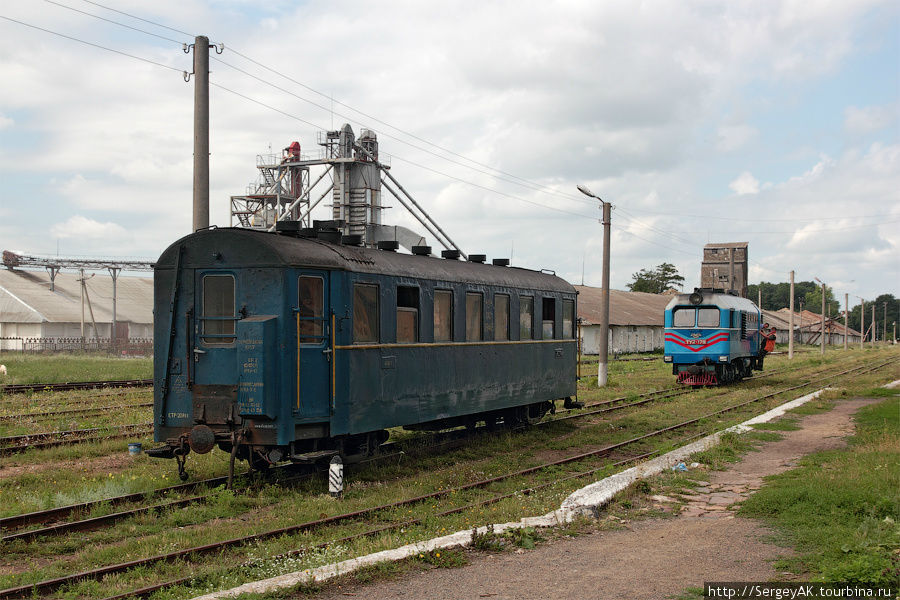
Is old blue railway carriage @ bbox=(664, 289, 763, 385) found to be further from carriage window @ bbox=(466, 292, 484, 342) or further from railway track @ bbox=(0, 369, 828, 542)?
railway track @ bbox=(0, 369, 828, 542)

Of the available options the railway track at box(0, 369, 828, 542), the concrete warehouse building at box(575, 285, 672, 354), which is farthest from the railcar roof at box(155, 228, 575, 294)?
the concrete warehouse building at box(575, 285, 672, 354)

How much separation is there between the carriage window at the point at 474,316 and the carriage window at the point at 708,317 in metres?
16.0

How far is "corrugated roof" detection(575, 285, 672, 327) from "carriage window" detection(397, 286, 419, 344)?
35.9 meters

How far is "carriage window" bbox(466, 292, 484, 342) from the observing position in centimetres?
1490

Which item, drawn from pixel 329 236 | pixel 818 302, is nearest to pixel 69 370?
pixel 329 236

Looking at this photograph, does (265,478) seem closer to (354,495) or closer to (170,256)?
(354,495)

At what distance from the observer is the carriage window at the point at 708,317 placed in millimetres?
28734

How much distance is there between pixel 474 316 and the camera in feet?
49.6

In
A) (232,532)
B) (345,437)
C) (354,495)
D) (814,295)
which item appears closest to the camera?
(232,532)

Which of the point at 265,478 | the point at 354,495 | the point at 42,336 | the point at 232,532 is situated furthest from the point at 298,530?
the point at 42,336

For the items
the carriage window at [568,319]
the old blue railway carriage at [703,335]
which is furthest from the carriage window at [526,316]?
the old blue railway carriage at [703,335]

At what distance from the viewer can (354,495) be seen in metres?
11.0

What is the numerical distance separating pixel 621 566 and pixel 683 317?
22784 millimetres

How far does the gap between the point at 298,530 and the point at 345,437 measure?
327 centimetres
